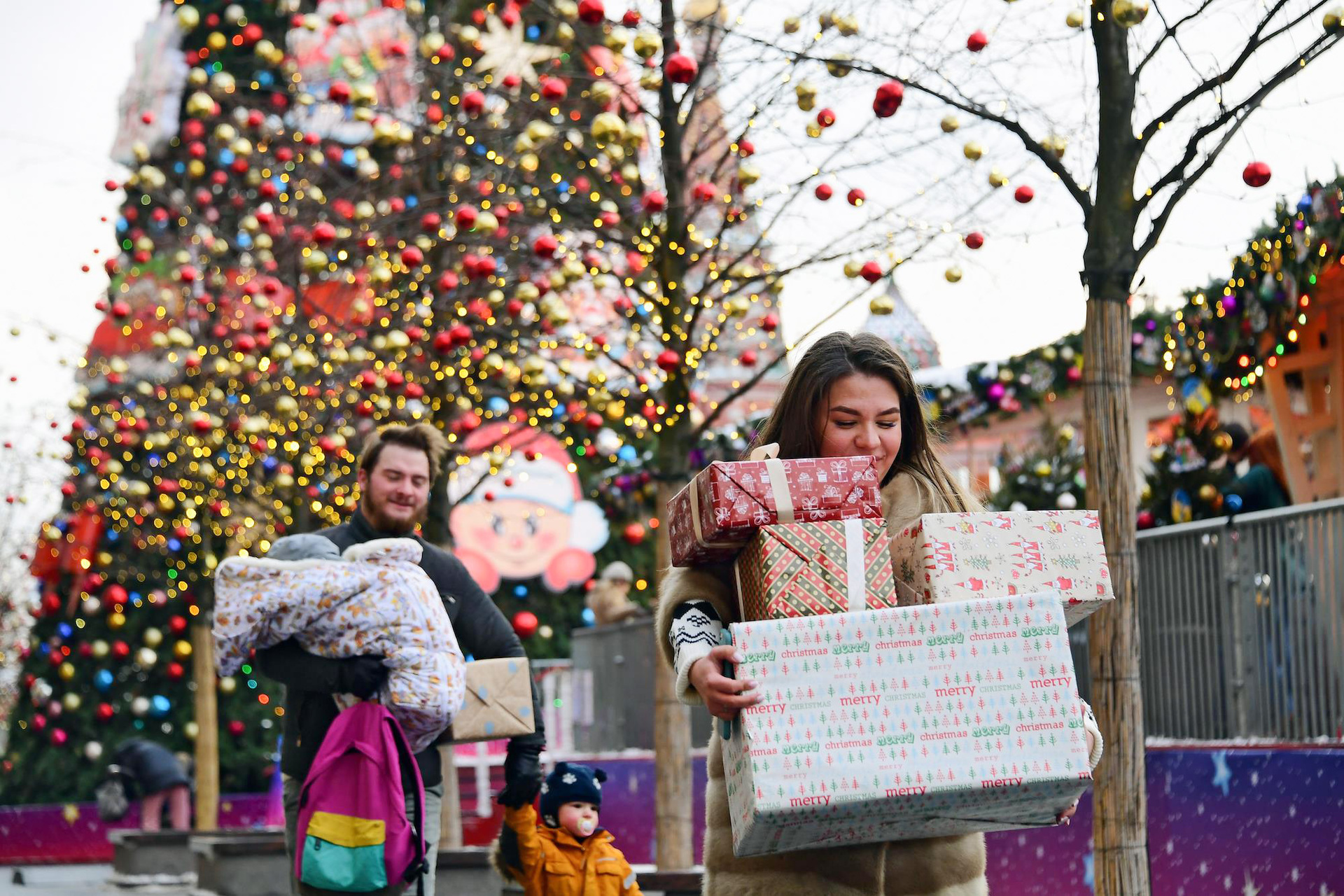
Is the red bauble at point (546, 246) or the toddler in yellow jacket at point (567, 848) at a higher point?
the red bauble at point (546, 246)

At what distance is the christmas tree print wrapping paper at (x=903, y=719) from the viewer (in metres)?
2.78

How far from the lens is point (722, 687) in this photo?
9.23 ft

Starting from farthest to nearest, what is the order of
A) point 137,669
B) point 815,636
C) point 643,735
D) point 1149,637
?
point 137,669 → point 643,735 → point 1149,637 → point 815,636

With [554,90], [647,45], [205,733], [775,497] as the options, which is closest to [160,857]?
[205,733]

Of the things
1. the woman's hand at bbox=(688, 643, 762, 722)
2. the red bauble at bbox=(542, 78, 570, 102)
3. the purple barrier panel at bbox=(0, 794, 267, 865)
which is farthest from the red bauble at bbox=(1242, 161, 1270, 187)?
the purple barrier panel at bbox=(0, 794, 267, 865)

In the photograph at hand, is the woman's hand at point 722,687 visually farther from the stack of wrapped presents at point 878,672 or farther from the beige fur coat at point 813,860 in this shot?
the beige fur coat at point 813,860

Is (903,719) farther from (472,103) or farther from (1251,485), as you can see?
(1251,485)

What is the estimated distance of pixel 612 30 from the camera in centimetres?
768

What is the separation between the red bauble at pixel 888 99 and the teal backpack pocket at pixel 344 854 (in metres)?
3.22

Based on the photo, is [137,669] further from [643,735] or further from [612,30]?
[612,30]

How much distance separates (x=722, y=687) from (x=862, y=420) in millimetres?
831

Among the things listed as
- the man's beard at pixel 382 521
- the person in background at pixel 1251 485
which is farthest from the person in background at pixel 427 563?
the person in background at pixel 1251 485

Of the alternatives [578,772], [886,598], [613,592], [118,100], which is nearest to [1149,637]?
[578,772]

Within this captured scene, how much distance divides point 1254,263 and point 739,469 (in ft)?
24.7
